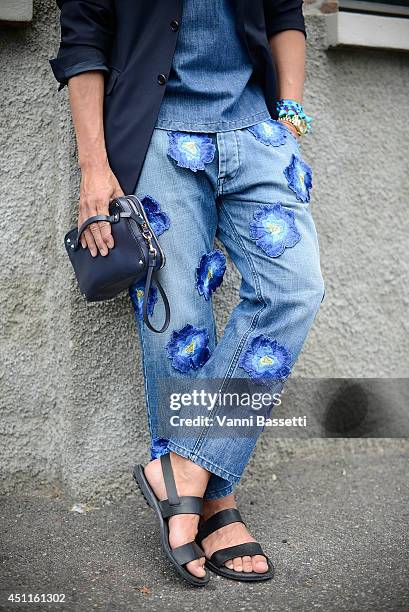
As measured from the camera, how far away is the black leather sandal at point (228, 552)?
222cm

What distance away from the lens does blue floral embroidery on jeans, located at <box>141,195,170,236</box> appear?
2.25 m

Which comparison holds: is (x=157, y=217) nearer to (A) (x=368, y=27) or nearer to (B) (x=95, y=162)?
(B) (x=95, y=162)

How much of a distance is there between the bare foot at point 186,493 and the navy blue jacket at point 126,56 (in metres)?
0.82

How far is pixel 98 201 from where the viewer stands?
2191mm

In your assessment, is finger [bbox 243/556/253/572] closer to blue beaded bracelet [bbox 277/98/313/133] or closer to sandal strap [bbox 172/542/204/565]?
sandal strap [bbox 172/542/204/565]

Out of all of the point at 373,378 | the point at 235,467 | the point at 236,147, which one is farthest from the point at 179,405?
the point at 373,378

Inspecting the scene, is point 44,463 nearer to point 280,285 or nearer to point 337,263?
point 280,285

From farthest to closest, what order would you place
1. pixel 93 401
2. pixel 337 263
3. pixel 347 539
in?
pixel 337 263
pixel 93 401
pixel 347 539

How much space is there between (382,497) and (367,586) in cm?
73

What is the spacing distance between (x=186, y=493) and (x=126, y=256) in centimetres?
70

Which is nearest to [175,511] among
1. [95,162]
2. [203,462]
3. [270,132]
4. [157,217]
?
[203,462]

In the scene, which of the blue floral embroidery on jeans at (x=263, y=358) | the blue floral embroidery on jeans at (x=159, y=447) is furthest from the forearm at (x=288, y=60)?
the blue floral embroidery on jeans at (x=159, y=447)

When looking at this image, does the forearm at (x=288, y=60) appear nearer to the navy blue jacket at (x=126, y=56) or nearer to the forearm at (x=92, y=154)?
the navy blue jacket at (x=126, y=56)

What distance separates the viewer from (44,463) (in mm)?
2795
